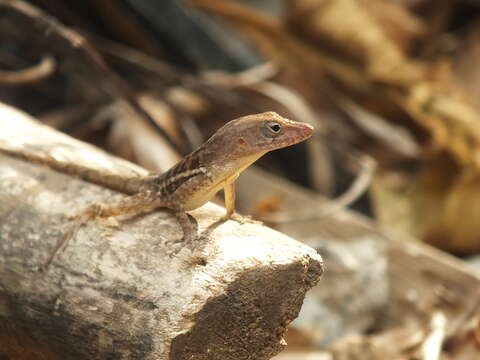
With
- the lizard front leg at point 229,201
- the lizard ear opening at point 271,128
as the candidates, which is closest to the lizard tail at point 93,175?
the lizard front leg at point 229,201

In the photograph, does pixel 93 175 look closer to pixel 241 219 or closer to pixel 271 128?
pixel 241 219

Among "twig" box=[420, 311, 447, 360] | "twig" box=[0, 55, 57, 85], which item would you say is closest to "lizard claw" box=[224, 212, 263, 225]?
"twig" box=[420, 311, 447, 360]

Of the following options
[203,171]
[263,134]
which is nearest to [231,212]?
[203,171]

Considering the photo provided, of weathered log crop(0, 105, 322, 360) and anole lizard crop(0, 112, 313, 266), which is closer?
weathered log crop(0, 105, 322, 360)

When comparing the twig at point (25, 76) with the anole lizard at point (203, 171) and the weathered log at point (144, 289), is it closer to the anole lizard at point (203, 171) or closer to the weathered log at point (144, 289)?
the anole lizard at point (203, 171)

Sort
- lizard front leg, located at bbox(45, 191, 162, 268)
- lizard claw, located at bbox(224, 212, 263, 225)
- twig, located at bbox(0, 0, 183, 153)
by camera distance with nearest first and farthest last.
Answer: lizard front leg, located at bbox(45, 191, 162, 268) → lizard claw, located at bbox(224, 212, 263, 225) → twig, located at bbox(0, 0, 183, 153)

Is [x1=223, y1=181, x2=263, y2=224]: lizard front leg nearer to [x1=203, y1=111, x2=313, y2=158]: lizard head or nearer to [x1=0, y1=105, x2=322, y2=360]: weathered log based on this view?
[x1=0, y1=105, x2=322, y2=360]: weathered log

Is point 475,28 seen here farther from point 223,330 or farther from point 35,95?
point 223,330
